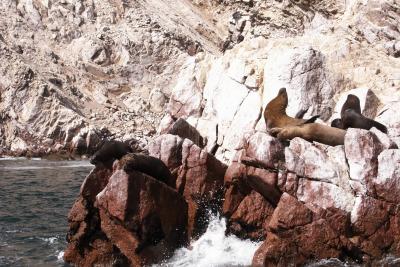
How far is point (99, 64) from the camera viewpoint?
47.8 m

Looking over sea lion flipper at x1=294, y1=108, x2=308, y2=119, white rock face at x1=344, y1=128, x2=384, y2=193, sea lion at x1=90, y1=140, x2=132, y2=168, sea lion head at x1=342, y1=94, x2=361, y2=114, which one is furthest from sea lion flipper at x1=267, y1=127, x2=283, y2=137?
sea lion at x1=90, y1=140, x2=132, y2=168

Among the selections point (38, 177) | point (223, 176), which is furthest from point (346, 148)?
point (38, 177)

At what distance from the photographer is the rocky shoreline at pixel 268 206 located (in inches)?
419

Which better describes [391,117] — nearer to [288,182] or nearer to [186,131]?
[288,182]

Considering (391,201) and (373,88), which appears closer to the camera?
(391,201)

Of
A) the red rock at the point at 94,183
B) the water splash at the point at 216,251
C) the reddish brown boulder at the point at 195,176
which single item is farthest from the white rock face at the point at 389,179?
the red rock at the point at 94,183

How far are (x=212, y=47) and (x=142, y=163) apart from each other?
41747mm

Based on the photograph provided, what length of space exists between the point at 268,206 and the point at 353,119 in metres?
3.00

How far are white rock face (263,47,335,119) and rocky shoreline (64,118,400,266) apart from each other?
294cm

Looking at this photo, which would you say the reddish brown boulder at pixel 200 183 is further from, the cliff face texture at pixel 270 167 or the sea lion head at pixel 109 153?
the sea lion head at pixel 109 153

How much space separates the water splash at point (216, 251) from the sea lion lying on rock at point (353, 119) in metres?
3.62

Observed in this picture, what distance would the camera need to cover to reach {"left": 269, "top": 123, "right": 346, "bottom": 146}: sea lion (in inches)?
487

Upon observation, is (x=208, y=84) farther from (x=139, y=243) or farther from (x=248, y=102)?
(x=139, y=243)

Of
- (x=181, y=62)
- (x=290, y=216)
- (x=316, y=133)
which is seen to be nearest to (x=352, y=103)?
(x=316, y=133)
